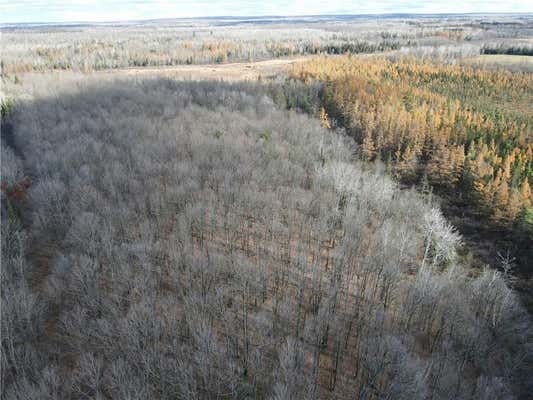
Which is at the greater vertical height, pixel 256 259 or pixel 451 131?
pixel 451 131

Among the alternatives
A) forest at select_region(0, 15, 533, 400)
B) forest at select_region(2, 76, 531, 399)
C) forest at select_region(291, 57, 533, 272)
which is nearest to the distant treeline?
forest at select_region(291, 57, 533, 272)

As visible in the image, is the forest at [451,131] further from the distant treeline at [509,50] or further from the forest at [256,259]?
the distant treeline at [509,50]

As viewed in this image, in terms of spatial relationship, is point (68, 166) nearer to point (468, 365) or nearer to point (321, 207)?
point (321, 207)

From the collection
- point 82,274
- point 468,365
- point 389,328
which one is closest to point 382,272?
point 389,328

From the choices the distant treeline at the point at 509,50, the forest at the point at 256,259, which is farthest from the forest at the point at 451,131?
the distant treeline at the point at 509,50

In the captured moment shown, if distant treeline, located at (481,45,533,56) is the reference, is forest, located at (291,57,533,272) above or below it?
below

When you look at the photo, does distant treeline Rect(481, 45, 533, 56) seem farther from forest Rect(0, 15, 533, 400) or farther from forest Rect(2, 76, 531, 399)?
forest Rect(2, 76, 531, 399)

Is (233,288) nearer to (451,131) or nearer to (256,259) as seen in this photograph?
(256,259)

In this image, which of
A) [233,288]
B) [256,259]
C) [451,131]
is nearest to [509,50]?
[451,131]

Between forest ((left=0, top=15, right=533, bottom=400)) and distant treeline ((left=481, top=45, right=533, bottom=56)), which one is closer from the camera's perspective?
forest ((left=0, top=15, right=533, bottom=400))
